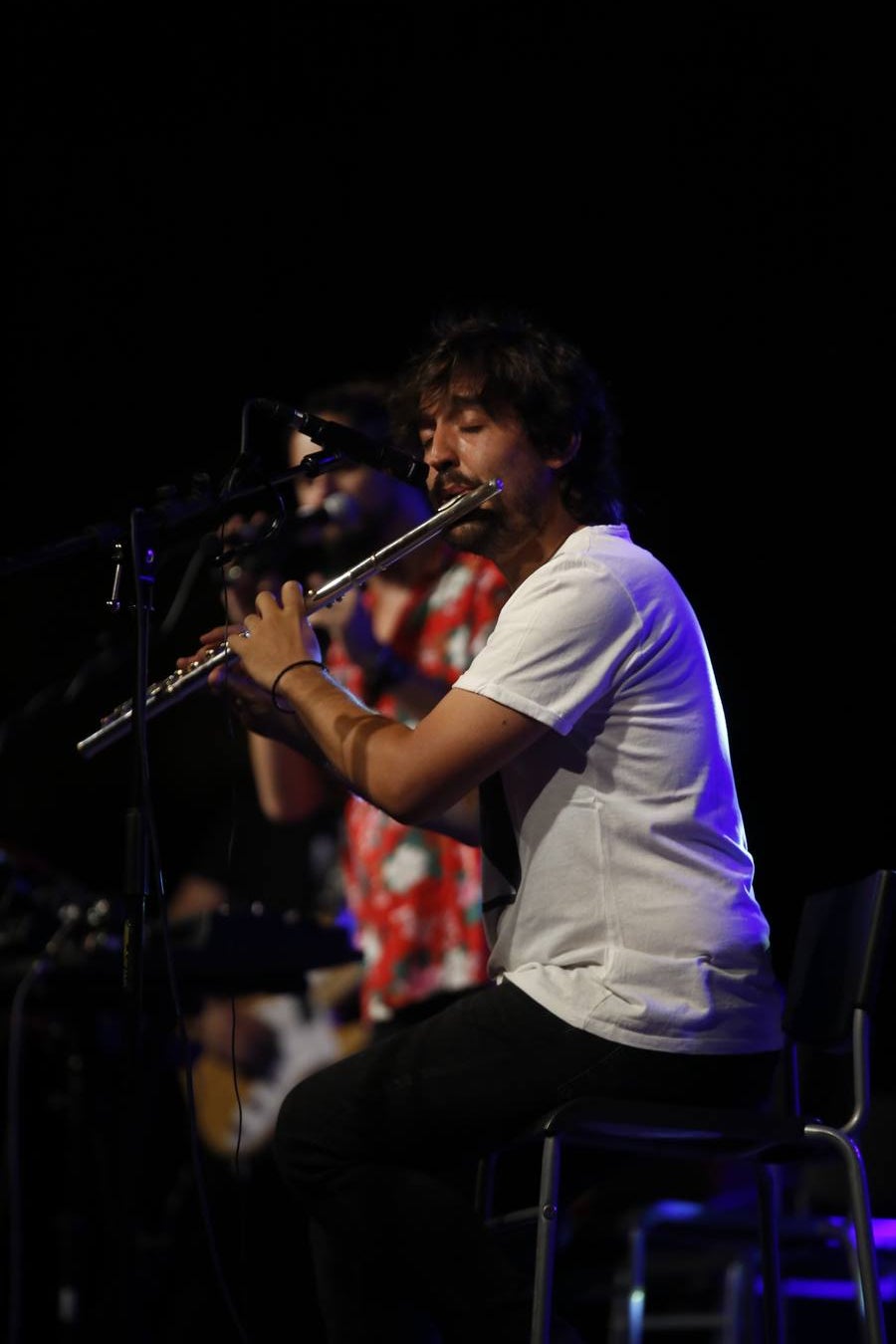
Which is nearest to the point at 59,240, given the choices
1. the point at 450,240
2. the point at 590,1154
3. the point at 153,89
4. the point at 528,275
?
the point at 153,89

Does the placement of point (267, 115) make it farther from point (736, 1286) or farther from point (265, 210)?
point (736, 1286)

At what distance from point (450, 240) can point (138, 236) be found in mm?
942

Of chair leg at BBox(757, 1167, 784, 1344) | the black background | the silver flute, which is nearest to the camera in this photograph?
chair leg at BBox(757, 1167, 784, 1344)

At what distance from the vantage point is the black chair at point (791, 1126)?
1.64m

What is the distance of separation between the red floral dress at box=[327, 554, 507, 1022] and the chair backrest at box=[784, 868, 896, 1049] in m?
0.69

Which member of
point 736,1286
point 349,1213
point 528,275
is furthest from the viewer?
point 528,275

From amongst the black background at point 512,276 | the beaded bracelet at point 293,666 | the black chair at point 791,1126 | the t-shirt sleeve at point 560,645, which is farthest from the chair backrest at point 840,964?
the black background at point 512,276

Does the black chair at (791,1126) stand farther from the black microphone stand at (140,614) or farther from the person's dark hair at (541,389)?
the person's dark hair at (541,389)

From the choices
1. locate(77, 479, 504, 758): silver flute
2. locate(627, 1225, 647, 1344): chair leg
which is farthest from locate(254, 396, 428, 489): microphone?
locate(627, 1225, 647, 1344): chair leg

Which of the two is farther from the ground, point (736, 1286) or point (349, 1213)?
point (349, 1213)

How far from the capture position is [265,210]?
424 cm

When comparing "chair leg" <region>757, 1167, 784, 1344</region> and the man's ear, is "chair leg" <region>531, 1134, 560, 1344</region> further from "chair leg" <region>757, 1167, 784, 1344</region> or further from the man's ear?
the man's ear

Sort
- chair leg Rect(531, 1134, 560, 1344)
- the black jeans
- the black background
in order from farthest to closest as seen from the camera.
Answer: the black background
the black jeans
chair leg Rect(531, 1134, 560, 1344)

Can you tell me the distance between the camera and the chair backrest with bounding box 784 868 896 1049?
75.6 inches
